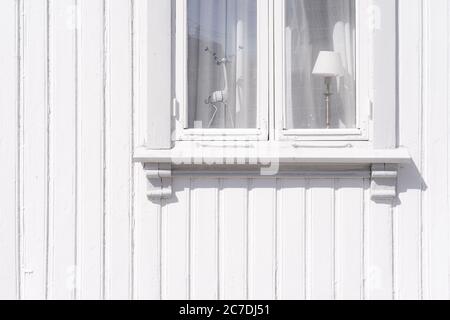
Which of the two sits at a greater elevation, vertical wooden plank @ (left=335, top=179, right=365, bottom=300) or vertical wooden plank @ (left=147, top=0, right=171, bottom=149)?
vertical wooden plank @ (left=147, top=0, right=171, bottom=149)

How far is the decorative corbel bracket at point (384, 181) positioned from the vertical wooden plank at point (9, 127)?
1.84 meters

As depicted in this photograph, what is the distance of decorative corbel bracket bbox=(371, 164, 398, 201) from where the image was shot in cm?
381

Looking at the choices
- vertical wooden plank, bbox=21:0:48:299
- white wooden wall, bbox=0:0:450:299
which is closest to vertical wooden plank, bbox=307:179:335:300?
white wooden wall, bbox=0:0:450:299

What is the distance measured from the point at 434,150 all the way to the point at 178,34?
1455 mm

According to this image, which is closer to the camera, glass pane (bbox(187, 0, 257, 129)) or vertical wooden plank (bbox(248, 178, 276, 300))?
vertical wooden plank (bbox(248, 178, 276, 300))

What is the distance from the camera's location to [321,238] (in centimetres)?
388

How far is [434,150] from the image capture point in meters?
3.88

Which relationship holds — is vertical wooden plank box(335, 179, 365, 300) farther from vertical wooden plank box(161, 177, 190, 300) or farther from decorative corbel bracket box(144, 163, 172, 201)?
decorative corbel bracket box(144, 163, 172, 201)

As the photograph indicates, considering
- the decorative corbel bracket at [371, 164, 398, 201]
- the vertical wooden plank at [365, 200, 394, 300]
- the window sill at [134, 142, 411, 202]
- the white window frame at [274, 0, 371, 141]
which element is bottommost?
the vertical wooden plank at [365, 200, 394, 300]

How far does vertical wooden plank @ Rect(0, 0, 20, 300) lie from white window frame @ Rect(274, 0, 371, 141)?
136 centimetres

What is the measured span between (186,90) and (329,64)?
0.76 meters

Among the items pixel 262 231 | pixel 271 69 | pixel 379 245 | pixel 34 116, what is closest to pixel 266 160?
pixel 262 231

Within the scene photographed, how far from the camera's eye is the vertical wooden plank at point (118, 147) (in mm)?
3895

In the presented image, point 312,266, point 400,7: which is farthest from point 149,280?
point 400,7
